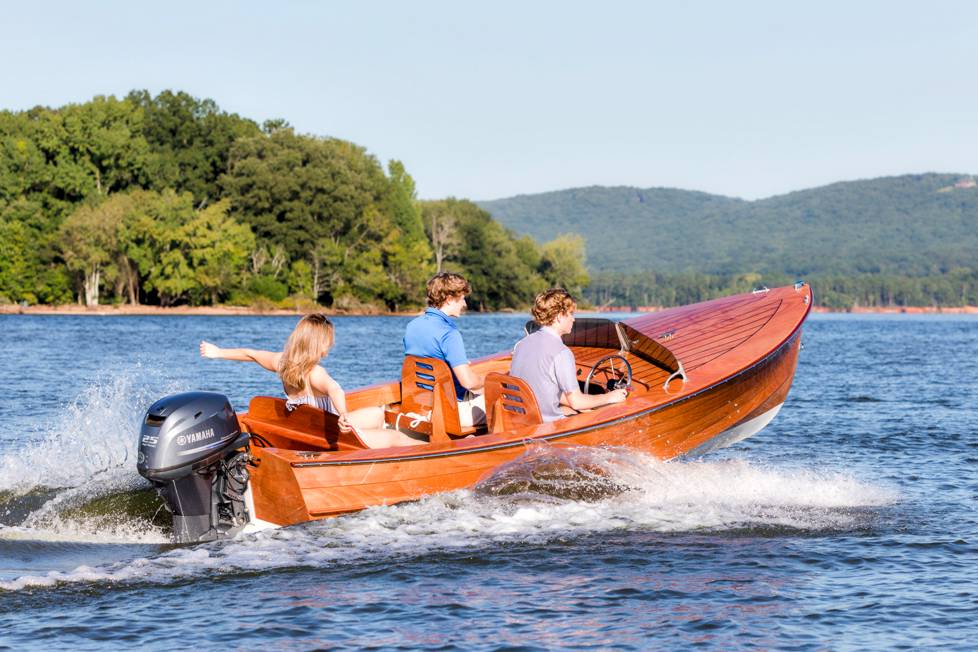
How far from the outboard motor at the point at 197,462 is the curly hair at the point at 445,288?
188 cm

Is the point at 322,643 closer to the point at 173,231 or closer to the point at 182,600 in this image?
the point at 182,600

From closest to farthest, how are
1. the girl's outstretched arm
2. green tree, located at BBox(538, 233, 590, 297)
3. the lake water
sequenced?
the lake water → the girl's outstretched arm → green tree, located at BBox(538, 233, 590, 297)

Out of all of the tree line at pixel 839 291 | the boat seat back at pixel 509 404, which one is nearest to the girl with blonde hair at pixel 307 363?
the boat seat back at pixel 509 404

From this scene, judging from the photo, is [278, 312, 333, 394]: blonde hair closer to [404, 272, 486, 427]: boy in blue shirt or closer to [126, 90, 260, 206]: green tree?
[404, 272, 486, 427]: boy in blue shirt

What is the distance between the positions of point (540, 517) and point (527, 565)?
114 cm

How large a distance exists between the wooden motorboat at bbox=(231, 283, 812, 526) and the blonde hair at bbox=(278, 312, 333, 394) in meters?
0.36

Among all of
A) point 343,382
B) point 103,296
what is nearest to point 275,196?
point 103,296

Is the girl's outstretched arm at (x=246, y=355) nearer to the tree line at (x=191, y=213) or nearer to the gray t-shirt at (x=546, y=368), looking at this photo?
the gray t-shirt at (x=546, y=368)

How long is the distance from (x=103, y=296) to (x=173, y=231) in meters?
6.46

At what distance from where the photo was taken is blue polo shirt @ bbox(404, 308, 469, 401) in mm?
8656

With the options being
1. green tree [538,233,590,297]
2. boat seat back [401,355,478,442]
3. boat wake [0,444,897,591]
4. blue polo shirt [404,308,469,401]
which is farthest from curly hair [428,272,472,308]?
green tree [538,233,590,297]

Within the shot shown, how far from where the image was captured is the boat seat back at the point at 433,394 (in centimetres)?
863

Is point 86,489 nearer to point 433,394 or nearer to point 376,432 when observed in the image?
point 376,432

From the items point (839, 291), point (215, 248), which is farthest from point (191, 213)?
point (839, 291)
